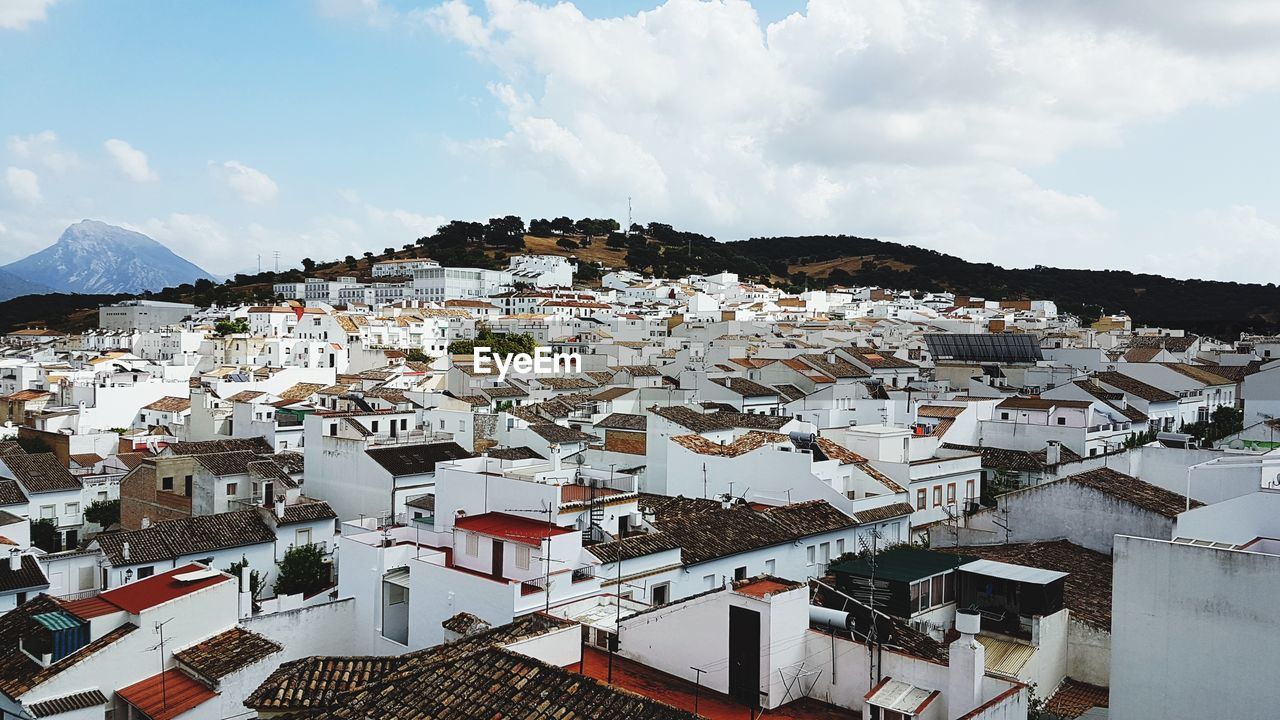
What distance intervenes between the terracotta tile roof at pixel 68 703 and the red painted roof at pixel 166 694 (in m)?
0.41

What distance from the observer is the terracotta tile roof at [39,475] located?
32656 millimetres

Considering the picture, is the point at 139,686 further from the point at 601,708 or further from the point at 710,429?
the point at 710,429

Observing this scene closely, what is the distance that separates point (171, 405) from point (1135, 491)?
4805cm

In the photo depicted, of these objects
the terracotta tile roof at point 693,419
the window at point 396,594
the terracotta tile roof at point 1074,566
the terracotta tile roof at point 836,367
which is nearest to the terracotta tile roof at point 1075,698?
the terracotta tile roof at point 1074,566

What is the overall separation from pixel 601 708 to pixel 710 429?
20.5m

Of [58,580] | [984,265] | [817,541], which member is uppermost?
[984,265]

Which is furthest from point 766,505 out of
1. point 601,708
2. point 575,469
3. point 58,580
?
point 58,580

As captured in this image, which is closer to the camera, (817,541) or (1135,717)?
(1135,717)

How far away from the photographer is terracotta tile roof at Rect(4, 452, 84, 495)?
32.7 metres

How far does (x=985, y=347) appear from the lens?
56.4 meters

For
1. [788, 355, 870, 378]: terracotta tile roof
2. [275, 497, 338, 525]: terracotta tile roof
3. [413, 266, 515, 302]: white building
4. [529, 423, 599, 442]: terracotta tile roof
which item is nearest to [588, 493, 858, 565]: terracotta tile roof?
[529, 423, 599, 442]: terracotta tile roof

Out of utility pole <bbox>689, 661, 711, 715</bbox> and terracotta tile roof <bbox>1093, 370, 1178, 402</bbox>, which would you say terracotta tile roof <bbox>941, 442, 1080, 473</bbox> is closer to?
terracotta tile roof <bbox>1093, 370, 1178, 402</bbox>

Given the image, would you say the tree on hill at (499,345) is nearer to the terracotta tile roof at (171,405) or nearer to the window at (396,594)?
the terracotta tile roof at (171,405)

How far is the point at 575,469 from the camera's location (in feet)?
70.9
